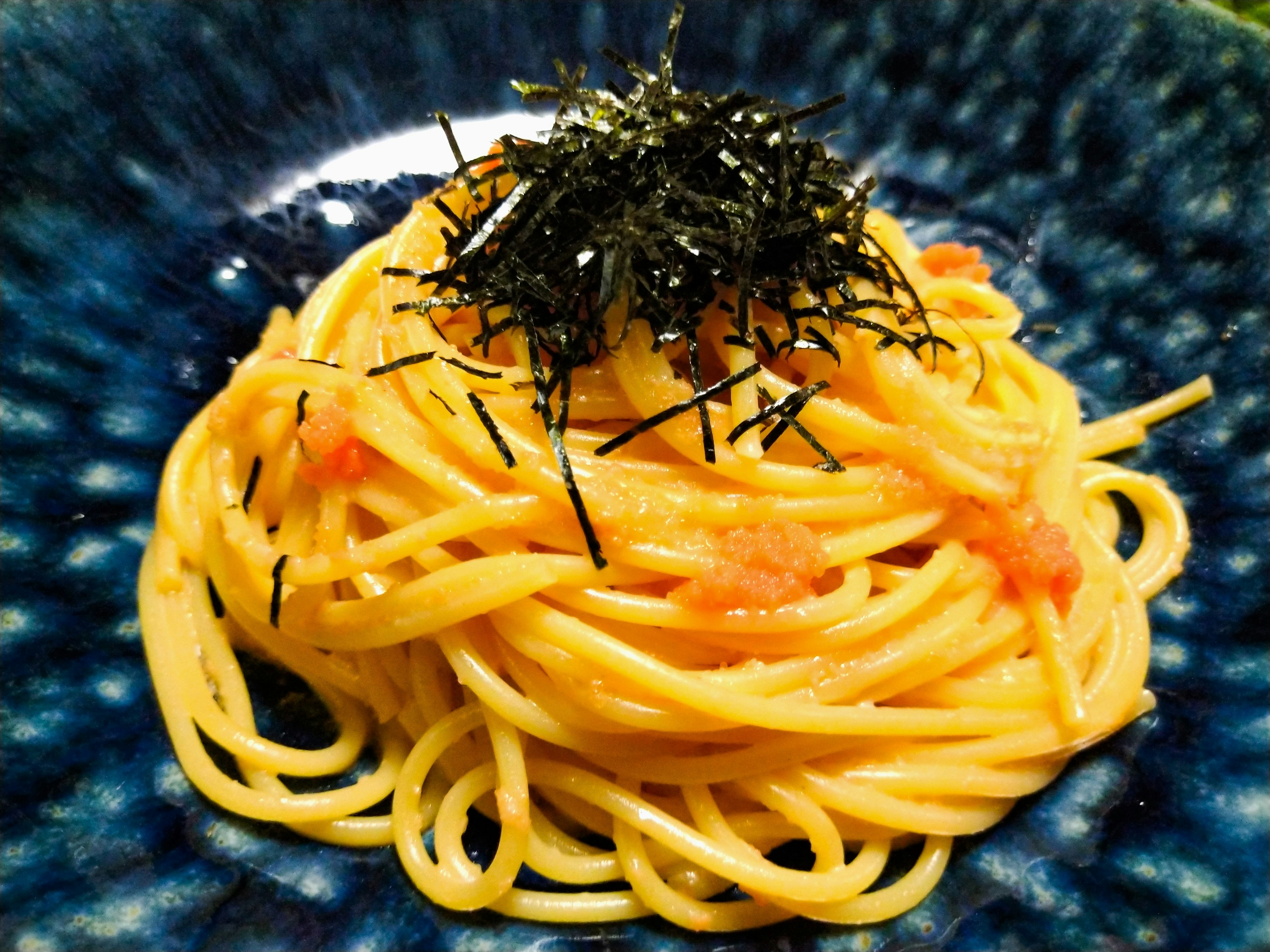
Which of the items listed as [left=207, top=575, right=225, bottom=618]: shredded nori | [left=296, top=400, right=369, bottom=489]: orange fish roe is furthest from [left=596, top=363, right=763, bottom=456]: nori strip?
[left=207, top=575, right=225, bottom=618]: shredded nori

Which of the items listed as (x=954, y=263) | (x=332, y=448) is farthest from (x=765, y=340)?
(x=954, y=263)

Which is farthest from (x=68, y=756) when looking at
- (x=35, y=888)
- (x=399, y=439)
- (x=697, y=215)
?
(x=697, y=215)

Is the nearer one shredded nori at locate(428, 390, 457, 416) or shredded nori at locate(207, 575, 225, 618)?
shredded nori at locate(428, 390, 457, 416)

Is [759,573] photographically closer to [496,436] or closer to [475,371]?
[496,436]

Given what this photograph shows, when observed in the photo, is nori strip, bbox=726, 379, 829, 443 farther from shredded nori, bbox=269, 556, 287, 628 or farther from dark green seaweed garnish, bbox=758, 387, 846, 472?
shredded nori, bbox=269, 556, 287, 628

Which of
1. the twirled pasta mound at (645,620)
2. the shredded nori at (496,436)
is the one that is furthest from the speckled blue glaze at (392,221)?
the shredded nori at (496,436)
